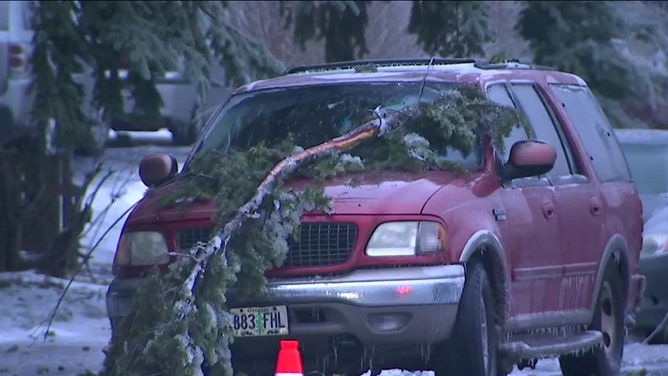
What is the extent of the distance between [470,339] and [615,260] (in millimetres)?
2377

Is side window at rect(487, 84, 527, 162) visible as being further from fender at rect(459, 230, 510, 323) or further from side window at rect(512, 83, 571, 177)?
fender at rect(459, 230, 510, 323)

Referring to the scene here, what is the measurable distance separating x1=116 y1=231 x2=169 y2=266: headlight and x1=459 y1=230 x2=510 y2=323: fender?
1.48 metres

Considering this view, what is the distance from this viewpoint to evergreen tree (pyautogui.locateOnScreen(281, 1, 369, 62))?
1559 cm

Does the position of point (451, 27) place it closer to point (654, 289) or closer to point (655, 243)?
point (655, 243)

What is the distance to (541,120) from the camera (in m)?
8.59

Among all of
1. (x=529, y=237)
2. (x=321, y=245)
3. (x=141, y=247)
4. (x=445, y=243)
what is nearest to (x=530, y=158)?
(x=529, y=237)

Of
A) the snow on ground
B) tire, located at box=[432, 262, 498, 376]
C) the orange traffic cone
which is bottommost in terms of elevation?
the snow on ground

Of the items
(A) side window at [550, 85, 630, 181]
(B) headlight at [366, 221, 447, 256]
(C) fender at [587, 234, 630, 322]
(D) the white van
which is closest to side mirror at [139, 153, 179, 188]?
(B) headlight at [366, 221, 447, 256]

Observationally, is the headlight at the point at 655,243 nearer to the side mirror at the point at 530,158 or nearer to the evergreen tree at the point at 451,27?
the evergreen tree at the point at 451,27

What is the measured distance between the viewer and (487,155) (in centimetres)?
766

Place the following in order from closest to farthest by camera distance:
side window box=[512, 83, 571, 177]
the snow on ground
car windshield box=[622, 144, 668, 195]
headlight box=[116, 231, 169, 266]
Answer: headlight box=[116, 231, 169, 266]
side window box=[512, 83, 571, 177]
the snow on ground
car windshield box=[622, 144, 668, 195]

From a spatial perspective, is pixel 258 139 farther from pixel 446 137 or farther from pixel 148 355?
pixel 148 355

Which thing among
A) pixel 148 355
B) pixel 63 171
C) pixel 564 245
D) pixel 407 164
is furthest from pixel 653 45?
pixel 148 355

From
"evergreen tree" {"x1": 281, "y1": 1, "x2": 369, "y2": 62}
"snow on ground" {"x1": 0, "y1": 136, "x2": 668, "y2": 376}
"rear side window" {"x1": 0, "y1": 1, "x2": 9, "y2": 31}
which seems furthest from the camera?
"rear side window" {"x1": 0, "y1": 1, "x2": 9, "y2": 31}
